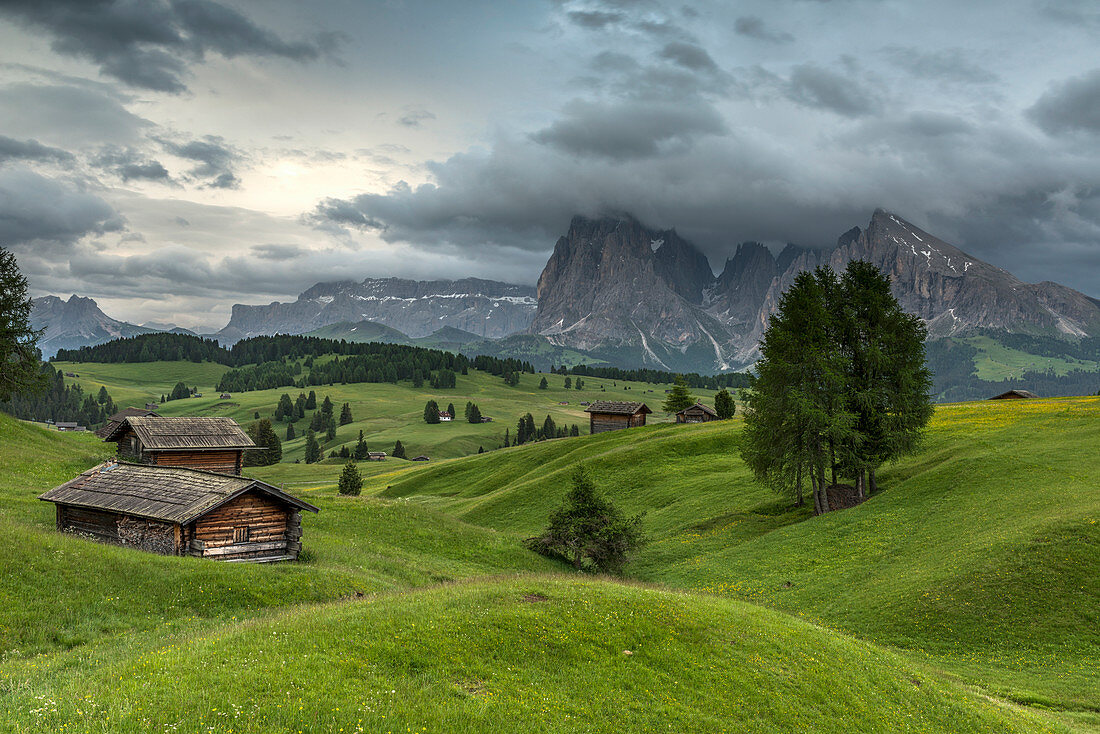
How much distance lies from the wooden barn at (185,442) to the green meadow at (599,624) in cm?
664

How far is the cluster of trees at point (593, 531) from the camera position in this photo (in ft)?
141

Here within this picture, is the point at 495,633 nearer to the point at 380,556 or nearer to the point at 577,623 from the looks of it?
the point at 577,623

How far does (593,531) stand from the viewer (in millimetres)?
43562

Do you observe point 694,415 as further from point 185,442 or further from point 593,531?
point 185,442

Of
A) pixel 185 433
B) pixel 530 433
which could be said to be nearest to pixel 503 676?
pixel 185 433

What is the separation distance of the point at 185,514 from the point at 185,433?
101ft

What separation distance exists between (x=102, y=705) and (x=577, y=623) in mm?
12741

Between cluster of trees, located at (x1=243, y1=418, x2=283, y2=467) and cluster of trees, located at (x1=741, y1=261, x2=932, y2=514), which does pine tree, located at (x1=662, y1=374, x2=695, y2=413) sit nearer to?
cluster of trees, located at (x1=741, y1=261, x2=932, y2=514)

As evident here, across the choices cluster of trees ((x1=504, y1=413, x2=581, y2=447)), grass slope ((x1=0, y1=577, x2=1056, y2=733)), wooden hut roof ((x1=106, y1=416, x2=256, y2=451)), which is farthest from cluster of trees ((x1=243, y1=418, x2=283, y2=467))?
grass slope ((x1=0, y1=577, x2=1056, y2=733))

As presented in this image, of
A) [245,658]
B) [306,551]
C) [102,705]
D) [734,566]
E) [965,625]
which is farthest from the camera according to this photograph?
[734,566]

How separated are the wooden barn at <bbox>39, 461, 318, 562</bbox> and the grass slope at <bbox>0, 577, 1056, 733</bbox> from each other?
11719mm

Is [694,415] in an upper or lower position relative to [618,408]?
lower

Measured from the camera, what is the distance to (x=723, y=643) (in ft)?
67.9

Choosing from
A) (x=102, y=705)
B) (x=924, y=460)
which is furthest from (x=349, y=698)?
(x=924, y=460)
